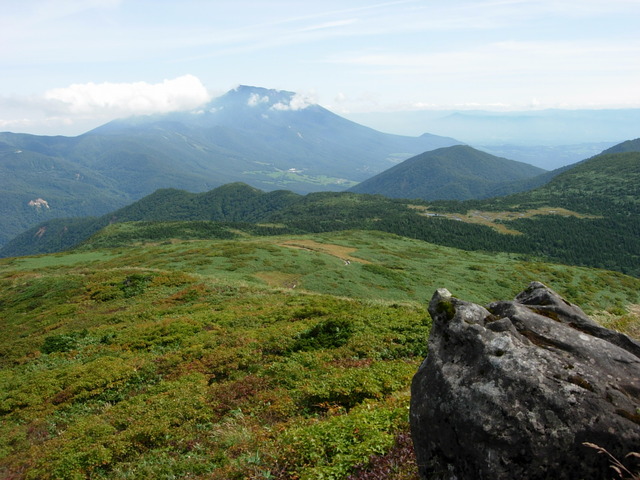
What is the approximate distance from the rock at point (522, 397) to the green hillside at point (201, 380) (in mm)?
1661

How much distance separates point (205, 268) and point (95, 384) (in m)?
33.0

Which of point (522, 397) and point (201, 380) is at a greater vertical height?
point (522, 397)

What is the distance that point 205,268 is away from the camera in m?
50.3

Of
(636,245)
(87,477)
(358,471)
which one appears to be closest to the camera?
(358,471)

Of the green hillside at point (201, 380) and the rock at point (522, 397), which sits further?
the green hillside at point (201, 380)

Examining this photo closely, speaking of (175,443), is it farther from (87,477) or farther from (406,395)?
(406,395)

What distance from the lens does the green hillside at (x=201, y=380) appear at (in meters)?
9.57

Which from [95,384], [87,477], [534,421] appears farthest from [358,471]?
[95,384]

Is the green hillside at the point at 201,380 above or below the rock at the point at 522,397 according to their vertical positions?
below

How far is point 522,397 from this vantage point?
5.88 meters

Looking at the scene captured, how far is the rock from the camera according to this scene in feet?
17.7

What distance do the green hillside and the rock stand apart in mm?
1661

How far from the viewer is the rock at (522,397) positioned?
539cm

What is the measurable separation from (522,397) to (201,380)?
48.0 ft
